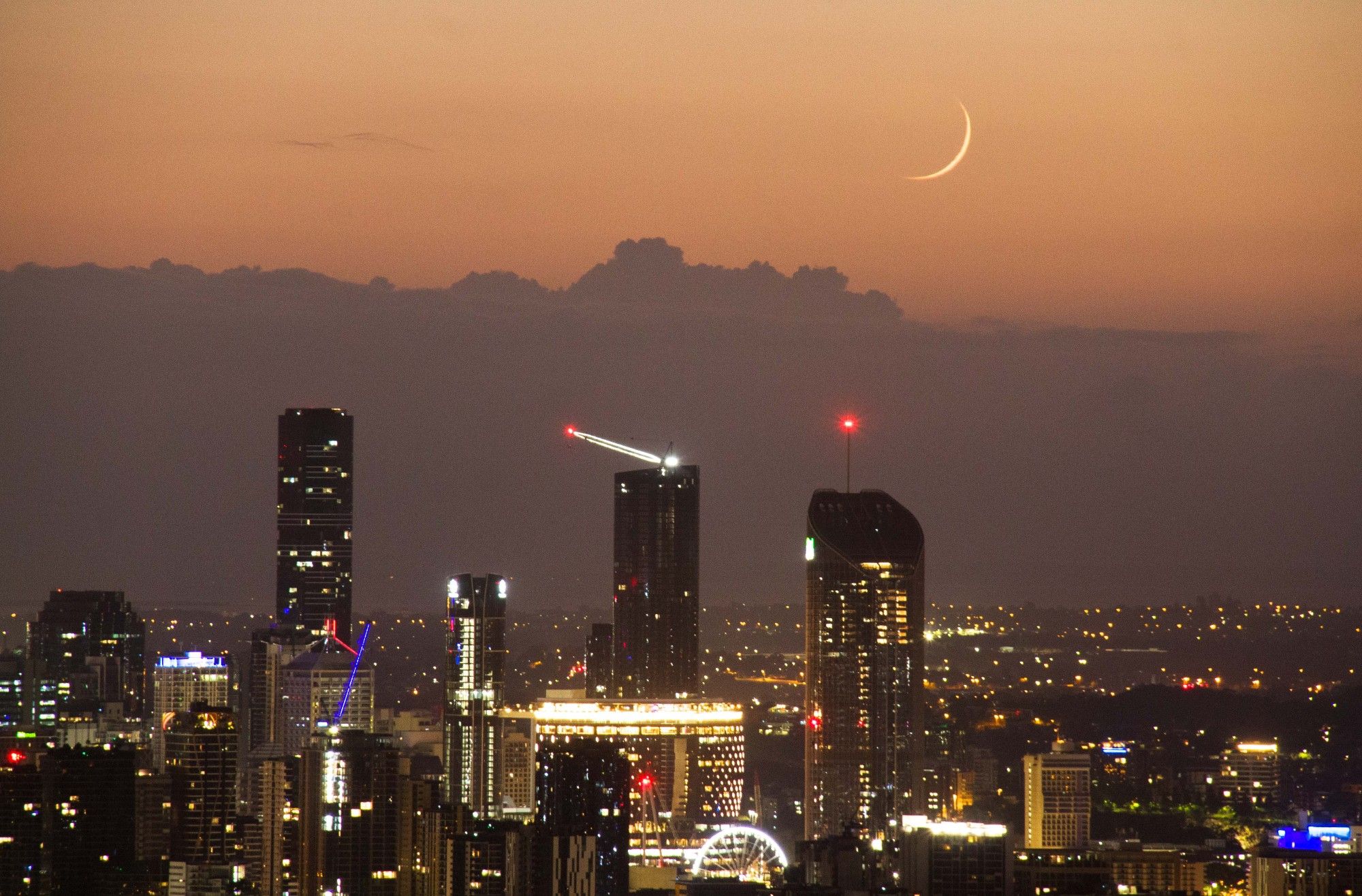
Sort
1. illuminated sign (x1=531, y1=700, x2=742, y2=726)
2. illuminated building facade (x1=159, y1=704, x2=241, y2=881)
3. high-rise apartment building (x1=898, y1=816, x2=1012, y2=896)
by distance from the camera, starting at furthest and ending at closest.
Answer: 1. illuminated sign (x1=531, y1=700, x2=742, y2=726)
2. illuminated building facade (x1=159, y1=704, x2=241, y2=881)
3. high-rise apartment building (x1=898, y1=816, x2=1012, y2=896)

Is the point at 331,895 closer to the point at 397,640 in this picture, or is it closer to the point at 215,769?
the point at 215,769

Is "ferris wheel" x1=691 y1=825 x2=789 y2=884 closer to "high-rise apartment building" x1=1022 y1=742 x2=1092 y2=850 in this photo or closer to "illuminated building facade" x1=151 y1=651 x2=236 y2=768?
"high-rise apartment building" x1=1022 y1=742 x2=1092 y2=850

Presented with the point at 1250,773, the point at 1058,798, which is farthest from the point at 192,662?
the point at 1250,773

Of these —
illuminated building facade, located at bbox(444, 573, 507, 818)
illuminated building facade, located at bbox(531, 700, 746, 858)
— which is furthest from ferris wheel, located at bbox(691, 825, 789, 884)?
illuminated building facade, located at bbox(444, 573, 507, 818)

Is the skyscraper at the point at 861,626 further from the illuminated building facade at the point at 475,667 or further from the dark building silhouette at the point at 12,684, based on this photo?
the dark building silhouette at the point at 12,684

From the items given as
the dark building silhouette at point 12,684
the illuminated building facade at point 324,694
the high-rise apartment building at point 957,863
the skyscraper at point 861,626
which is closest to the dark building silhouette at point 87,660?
the dark building silhouette at point 12,684

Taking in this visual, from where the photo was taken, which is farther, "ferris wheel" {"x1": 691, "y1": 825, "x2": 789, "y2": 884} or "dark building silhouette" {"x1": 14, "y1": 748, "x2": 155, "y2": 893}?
"ferris wheel" {"x1": 691, "y1": 825, "x2": 789, "y2": 884}
